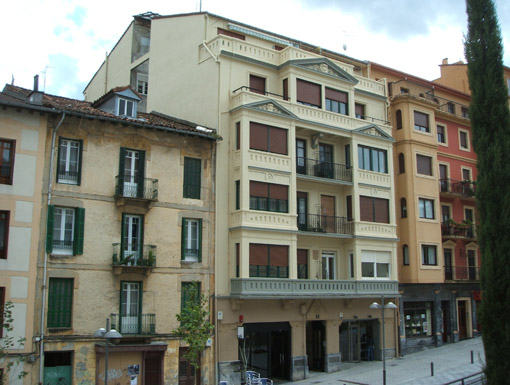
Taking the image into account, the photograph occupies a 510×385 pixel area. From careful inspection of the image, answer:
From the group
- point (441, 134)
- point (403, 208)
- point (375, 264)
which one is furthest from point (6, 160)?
point (441, 134)

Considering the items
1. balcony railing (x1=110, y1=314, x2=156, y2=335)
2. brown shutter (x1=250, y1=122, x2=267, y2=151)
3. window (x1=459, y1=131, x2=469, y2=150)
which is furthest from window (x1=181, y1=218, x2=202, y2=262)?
window (x1=459, y1=131, x2=469, y2=150)

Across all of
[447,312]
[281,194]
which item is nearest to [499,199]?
[281,194]

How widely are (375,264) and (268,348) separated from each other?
809 centimetres

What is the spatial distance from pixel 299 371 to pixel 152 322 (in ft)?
28.5

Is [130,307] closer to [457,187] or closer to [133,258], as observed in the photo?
[133,258]

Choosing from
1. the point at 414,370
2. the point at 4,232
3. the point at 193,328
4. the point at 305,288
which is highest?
the point at 4,232

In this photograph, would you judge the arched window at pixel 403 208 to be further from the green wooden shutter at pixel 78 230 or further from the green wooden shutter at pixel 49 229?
the green wooden shutter at pixel 49 229

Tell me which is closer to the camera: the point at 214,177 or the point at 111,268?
the point at 111,268

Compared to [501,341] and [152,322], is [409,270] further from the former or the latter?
[501,341]

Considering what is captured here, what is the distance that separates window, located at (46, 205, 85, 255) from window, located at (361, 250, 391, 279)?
16064 millimetres

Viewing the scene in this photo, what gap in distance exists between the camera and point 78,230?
25.3 metres

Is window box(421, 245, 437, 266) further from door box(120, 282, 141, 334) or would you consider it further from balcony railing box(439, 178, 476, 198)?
door box(120, 282, 141, 334)

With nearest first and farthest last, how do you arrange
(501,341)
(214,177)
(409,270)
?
(501,341)
(214,177)
(409,270)

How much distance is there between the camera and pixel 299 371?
1196 inches
